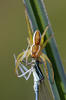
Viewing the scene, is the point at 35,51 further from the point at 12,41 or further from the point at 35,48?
the point at 12,41

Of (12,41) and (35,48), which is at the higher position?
(12,41)

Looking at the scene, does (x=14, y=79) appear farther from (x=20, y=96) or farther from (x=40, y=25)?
(x=40, y=25)

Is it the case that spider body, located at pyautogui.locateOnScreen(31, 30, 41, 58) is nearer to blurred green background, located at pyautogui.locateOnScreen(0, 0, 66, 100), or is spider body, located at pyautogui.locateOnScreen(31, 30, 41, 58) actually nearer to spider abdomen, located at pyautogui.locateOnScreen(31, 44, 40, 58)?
spider abdomen, located at pyautogui.locateOnScreen(31, 44, 40, 58)

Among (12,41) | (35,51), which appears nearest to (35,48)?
(35,51)

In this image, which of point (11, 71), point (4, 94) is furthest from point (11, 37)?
point (4, 94)

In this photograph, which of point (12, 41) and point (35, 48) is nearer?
point (35, 48)

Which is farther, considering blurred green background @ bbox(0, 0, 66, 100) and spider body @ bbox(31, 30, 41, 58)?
blurred green background @ bbox(0, 0, 66, 100)

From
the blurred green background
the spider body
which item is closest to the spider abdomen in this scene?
the spider body

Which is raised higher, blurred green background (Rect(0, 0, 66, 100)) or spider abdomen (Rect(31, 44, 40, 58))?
blurred green background (Rect(0, 0, 66, 100))
